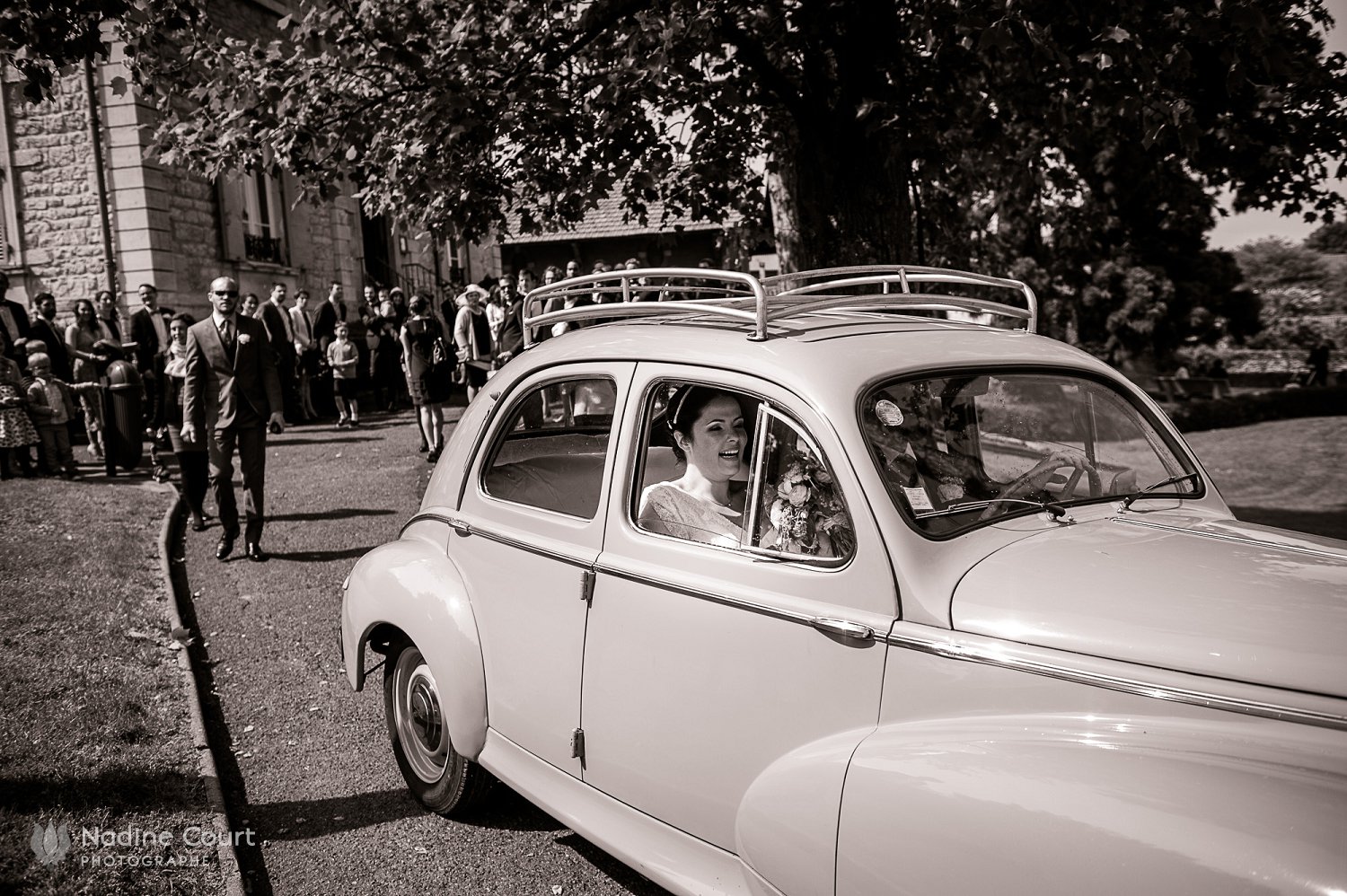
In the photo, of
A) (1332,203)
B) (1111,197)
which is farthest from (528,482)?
(1111,197)

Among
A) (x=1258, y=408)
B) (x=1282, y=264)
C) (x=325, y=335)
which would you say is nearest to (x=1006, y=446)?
(x=325, y=335)

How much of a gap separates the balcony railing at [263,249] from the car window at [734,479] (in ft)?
66.7

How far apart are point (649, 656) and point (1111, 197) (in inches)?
1090

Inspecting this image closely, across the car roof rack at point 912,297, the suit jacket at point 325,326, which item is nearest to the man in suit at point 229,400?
the car roof rack at point 912,297

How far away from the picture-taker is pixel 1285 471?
1366 centimetres

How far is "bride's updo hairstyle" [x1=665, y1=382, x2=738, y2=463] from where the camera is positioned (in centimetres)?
345

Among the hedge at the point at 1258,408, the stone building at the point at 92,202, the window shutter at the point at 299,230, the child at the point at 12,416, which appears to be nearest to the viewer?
the child at the point at 12,416

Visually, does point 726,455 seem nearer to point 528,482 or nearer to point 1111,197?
point 528,482

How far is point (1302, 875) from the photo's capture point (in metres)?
1.95

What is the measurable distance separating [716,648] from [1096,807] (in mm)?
1139

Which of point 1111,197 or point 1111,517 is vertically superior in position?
point 1111,197

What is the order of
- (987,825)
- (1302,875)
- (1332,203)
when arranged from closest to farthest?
(1302,875) → (987,825) → (1332,203)

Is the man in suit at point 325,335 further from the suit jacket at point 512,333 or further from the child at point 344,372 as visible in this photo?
the suit jacket at point 512,333

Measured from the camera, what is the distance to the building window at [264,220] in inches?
859
